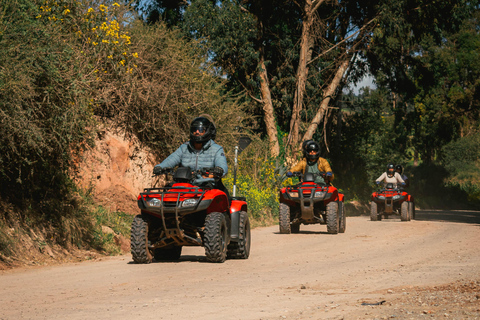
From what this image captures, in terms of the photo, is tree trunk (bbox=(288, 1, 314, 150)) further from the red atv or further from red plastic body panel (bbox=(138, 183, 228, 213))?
red plastic body panel (bbox=(138, 183, 228, 213))

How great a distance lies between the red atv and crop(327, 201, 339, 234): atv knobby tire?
631 centimetres

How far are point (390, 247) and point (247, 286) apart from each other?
669cm

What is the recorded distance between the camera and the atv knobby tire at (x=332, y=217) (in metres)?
17.5

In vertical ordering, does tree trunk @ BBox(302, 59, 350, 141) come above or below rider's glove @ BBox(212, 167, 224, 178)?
above

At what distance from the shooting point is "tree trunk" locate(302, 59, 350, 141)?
30.3 meters

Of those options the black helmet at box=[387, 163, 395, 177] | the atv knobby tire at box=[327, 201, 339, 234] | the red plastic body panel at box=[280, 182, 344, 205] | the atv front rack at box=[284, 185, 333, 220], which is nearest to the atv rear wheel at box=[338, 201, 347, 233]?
the red plastic body panel at box=[280, 182, 344, 205]

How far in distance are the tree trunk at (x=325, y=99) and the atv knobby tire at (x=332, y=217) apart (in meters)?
12.9

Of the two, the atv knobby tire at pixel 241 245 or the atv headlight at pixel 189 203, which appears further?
the atv knobby tire at pixel 241 245

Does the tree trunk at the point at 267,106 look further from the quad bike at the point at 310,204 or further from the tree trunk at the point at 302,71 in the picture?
the quad bike at the point at 310,204

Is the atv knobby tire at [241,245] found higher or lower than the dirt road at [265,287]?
higher

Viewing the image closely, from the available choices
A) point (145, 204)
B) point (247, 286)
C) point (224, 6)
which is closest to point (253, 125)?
point (224, 6)

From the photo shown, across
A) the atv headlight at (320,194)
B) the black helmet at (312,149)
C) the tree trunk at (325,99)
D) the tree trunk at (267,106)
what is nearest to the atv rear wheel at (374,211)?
the tree trunk at (267,106)

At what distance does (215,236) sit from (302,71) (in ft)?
63.8

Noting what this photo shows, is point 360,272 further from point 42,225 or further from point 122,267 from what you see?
point 42,225
